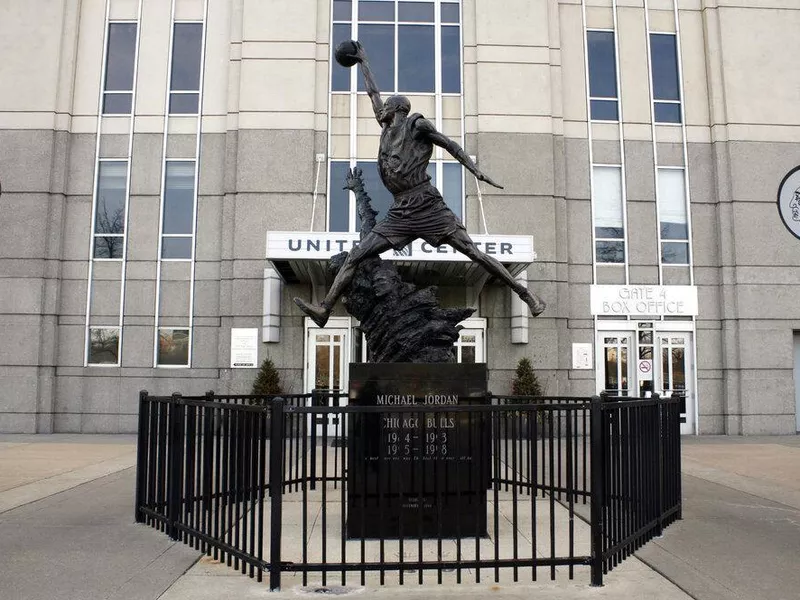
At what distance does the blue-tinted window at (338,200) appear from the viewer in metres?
18.0

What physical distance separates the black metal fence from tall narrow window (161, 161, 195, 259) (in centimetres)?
1135

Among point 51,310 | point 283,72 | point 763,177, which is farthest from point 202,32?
point 763,177

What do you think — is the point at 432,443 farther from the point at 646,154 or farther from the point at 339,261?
the point at 646,154

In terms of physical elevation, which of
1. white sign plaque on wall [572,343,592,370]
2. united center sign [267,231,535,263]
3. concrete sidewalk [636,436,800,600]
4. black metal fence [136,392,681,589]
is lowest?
concrete sidewalk [636,436,800,600]

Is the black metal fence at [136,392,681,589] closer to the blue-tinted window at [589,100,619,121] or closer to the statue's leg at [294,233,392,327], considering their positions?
the statue's leg at [294,233,392,327]

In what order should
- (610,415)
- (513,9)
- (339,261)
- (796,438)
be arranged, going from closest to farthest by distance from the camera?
(610,415), (339,261), (796,438), (513,9)

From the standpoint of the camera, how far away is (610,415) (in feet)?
19.6

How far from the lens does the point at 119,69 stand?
19.0 meters

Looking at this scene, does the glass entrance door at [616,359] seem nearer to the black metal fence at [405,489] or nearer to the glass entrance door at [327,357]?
the glass entrance door at [327,357]

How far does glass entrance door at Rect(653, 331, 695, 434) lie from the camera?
60.8 ft

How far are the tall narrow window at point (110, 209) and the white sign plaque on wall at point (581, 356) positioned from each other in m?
12.0

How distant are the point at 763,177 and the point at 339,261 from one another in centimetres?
1452

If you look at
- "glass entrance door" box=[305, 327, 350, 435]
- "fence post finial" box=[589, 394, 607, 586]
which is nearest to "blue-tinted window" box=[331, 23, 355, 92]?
"glass entrance door" box=[305, 327, 350, 435]

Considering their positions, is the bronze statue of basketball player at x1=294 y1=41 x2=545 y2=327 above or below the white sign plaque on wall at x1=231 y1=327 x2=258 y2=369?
above
